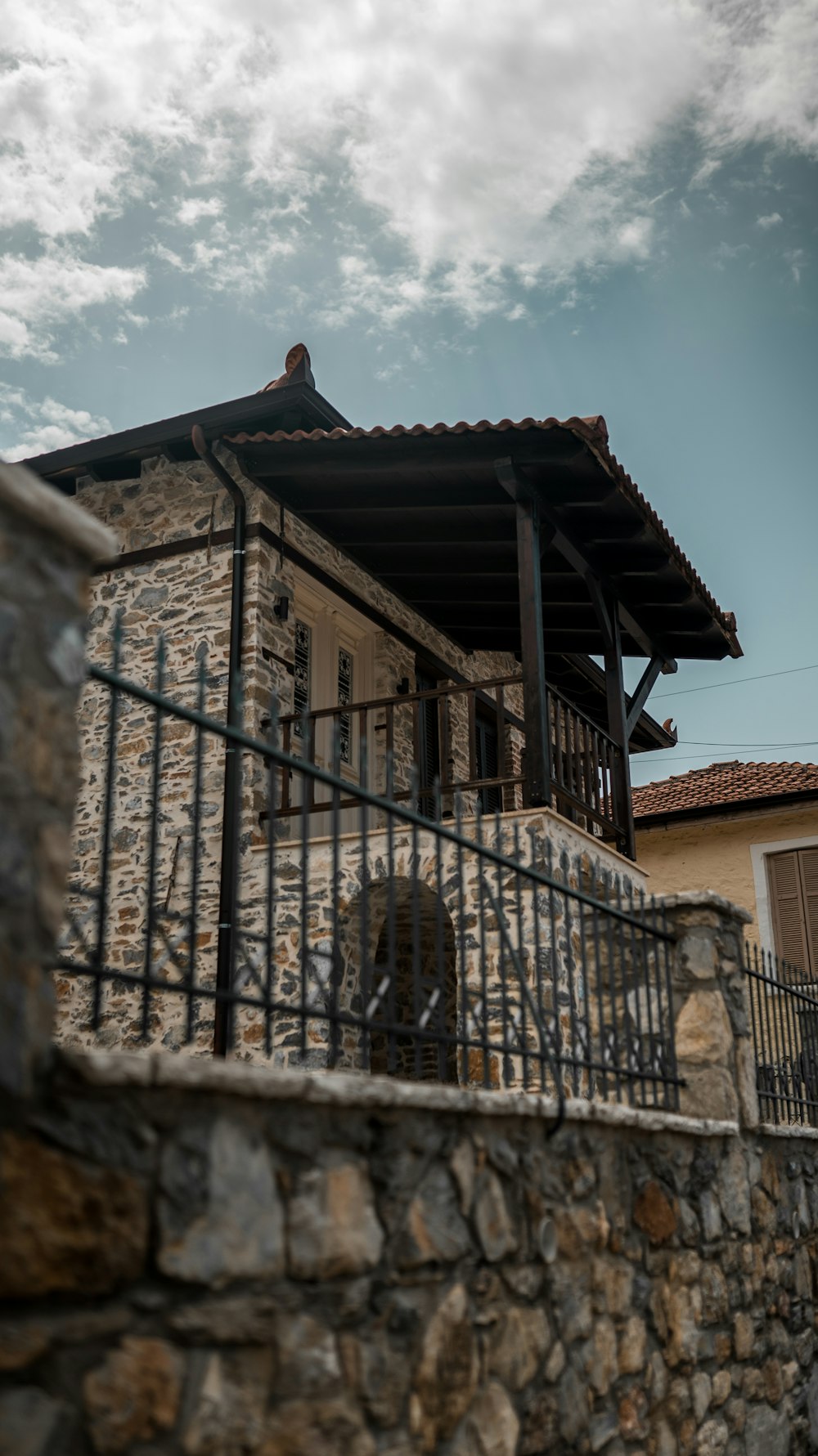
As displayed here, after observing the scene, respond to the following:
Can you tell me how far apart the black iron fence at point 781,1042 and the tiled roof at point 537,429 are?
3.53 metres

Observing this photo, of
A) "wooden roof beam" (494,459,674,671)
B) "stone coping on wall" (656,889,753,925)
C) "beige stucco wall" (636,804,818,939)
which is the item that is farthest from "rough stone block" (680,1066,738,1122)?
"beige stucco wall" (636,804,818,939)

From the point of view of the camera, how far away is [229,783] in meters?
9.11

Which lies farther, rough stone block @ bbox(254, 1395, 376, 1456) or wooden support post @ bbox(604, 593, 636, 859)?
wooden support post @ bbox(604, 593, 636, 859)

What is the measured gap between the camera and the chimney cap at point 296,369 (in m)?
9.95

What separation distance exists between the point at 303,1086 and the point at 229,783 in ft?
21.5

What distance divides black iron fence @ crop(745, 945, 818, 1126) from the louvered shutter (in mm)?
7686

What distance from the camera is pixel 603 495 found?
9023 millimetres

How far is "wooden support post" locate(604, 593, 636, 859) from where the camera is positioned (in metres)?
10.3

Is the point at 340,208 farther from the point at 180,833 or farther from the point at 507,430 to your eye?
the point at 180,833

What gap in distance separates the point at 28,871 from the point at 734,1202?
397 cm

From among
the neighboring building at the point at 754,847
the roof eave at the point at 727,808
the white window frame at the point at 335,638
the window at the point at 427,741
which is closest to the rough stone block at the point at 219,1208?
the white window frame at the point at 335,638

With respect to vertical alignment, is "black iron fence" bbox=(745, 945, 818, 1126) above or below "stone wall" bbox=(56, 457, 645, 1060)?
below

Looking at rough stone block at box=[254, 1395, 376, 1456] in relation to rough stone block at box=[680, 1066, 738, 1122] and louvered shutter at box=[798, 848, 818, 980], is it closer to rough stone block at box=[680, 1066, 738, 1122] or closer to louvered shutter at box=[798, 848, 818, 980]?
rough stone block at box=[680, 1066, 738, 1122]

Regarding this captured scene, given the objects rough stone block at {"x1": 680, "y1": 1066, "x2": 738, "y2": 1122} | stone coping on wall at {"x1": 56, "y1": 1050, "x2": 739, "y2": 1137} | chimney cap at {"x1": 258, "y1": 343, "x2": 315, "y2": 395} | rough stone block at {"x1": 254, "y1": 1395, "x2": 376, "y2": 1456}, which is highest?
chimney cap at {"x1": 258, "y1": 343, "x2": 315, "y2": 395}
